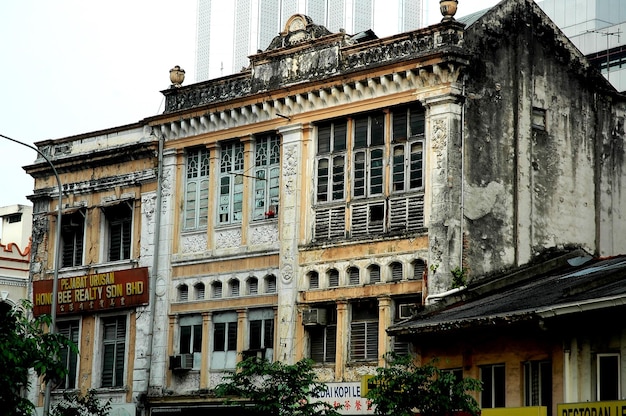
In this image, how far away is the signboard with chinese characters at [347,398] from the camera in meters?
32.3

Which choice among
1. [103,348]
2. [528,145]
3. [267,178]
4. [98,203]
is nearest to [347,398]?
[267,178]

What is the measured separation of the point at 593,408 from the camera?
24.4m

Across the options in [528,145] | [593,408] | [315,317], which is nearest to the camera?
[593,408]

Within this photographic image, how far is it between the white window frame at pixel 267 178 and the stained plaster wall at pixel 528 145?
5968 mm

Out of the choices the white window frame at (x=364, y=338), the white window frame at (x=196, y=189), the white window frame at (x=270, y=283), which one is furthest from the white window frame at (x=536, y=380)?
the white window frame at (x=196, y=189)

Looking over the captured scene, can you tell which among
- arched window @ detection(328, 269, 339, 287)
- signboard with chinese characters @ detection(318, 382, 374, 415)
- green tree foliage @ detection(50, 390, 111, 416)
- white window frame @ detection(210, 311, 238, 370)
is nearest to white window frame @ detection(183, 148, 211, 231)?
white window frame @ detection(210, 311, 238, 370)

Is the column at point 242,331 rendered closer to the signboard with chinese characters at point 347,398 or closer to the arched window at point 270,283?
the arched window at point 270,283

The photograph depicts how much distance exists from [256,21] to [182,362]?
360ft

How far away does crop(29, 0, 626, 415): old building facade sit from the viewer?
3219 centimetres

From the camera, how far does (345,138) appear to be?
113 feet

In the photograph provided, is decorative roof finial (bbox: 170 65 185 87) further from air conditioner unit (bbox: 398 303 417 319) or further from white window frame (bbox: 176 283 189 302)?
air conditioner unit (bbox: 398 303 417 319)

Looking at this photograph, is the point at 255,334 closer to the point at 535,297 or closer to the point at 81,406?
→ the point at 81,406

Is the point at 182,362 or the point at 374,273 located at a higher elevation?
the point at 374,273

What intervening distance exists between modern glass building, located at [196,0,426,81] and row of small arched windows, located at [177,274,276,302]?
94.3 metres
